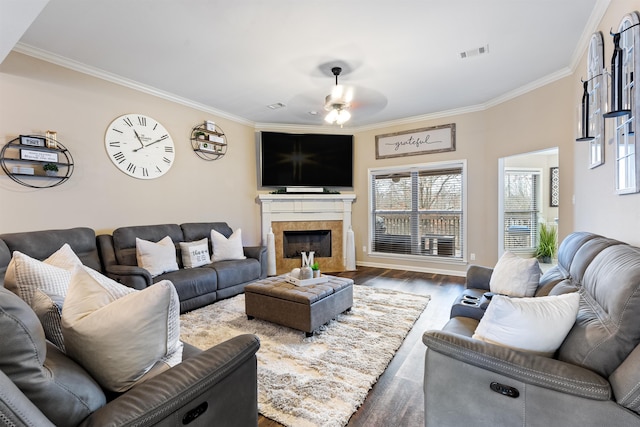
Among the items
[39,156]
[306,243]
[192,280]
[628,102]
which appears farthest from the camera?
[306,243]

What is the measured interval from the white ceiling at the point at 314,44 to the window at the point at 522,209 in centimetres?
284

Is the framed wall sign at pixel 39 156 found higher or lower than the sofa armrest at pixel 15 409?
higher

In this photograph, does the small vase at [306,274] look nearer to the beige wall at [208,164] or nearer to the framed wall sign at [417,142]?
the beige wall at [208,164]

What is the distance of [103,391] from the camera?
3.51ft

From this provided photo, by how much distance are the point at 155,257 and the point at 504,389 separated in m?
3.46

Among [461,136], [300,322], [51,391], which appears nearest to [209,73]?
[300,322]

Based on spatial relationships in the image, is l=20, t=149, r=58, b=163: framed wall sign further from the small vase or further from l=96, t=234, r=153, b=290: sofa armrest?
the small vase

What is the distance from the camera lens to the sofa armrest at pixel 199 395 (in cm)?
91

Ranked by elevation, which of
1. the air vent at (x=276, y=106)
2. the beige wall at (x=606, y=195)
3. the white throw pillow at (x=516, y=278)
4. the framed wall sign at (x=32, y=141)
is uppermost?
the air vent at (x=276, y=106)

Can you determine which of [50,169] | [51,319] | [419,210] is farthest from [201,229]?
[419,210]

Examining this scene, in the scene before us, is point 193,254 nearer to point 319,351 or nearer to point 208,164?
point 208,164

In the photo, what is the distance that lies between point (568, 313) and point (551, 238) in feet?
19.3

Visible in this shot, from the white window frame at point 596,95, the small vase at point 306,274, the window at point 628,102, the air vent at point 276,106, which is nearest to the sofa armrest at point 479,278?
the window at point 628,102

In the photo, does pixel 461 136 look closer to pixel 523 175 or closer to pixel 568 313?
pixel 523 175
